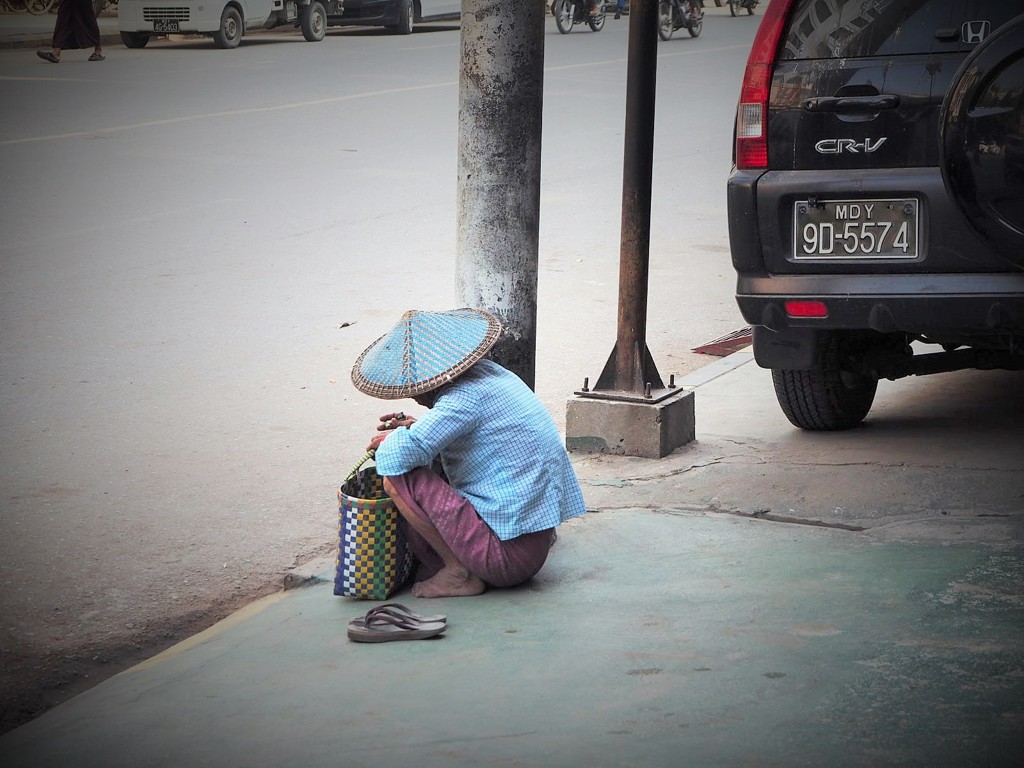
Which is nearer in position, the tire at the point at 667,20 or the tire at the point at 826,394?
the tire at the point at 826,394

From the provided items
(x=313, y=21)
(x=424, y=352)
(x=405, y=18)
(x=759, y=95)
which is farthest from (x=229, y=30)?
(x=424, y=352)

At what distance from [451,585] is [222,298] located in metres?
4.58

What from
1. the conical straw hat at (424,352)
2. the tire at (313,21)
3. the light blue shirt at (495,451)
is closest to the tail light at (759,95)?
the conical straw hat at (424,352)

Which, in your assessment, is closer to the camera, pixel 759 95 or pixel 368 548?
pixel 368 548

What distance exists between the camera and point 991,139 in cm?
373

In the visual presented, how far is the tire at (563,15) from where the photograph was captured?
83.3 ft

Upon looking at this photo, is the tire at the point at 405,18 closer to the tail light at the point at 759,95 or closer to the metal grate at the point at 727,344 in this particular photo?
the metal grate at the point at 727,344

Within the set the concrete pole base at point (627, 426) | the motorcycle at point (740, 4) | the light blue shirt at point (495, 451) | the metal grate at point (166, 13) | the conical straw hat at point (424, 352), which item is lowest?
the concrete pole base at point (627, 426)

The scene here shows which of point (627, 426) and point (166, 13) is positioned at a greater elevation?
point (166, 13)

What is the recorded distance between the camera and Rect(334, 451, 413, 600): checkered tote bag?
3908mm

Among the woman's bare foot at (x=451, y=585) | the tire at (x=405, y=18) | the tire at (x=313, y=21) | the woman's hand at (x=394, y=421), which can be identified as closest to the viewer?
the woman's bare foot at (x=451, y=585)

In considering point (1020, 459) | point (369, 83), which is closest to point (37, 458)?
point (1020, 459)

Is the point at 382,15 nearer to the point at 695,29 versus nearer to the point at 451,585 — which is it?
the point at 695,29

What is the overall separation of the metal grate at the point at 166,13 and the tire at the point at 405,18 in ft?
16.4
